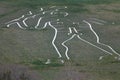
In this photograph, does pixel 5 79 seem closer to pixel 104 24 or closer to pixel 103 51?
pixel 103 51

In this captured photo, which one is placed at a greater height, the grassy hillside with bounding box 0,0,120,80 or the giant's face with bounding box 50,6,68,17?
the grassy hillside with bounding box 0,0,120,80

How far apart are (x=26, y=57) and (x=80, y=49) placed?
7.21ft

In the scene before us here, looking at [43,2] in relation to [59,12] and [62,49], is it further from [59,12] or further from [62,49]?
[62,49]

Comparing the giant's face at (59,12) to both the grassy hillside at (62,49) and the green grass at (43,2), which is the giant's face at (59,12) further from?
the green grass at (43,2)

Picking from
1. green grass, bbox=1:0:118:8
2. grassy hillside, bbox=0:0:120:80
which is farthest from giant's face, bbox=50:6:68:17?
green grass, bbox=1:0:118:8

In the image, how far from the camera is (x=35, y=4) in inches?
1019

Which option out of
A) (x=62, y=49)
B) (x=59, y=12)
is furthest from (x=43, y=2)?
(x=62, y=49)

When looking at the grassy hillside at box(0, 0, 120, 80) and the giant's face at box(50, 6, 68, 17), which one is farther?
the giant's face at box(50, 6, 68, 17)

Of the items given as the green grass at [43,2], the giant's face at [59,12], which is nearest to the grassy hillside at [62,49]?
the giant's face at [59,12]

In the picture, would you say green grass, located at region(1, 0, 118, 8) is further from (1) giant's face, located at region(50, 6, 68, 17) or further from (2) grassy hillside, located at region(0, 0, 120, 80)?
(1) giant's face, located at region(50, 6, 68, 17)

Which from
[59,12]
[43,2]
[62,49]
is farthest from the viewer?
[43,2]

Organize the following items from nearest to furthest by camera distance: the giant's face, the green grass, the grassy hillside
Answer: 1. the grassy hillside
2. the giant's face
3. the green grass

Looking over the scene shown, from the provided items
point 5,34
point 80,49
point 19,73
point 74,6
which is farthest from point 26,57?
point 74,6

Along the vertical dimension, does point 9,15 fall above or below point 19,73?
below
